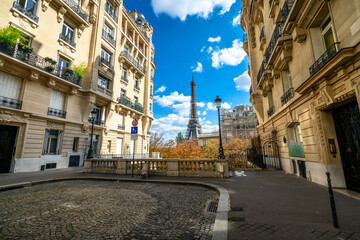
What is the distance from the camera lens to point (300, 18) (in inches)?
287

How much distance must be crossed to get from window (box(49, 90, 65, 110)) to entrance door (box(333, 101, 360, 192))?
20.9m

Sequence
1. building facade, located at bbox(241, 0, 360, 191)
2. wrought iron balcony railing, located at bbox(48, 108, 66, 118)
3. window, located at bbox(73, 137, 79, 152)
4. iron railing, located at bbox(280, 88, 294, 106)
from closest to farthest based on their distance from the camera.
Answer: building facade, located at bbox(241, 0, 360, 191) < iron railing, located at bbox(280, 88, 294, 106) < wrought iron balcony railing, located at bbox(48, 108, 66, 118) < window, located at bbox(73, 137, 79, 152)

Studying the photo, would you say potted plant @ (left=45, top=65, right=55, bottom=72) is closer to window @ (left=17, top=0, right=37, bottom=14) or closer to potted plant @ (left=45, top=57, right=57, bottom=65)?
potted plant @ (left=45, top=57, right=57, bottom=65)

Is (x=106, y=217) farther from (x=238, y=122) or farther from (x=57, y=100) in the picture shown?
(x=238, y=122)

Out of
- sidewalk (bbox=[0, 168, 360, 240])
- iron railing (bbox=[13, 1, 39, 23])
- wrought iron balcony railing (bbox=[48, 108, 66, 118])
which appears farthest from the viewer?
wrought iron balcony railing (bbox=[48, 108, 66, 118])

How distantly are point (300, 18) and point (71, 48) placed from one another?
66.3 ft

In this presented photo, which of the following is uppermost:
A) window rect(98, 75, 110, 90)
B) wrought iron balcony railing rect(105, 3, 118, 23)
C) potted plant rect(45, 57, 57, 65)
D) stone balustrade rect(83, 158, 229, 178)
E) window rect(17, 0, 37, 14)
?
wrought iron balcony railing rect(105, 3, 118, 23)

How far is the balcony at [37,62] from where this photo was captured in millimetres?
11800

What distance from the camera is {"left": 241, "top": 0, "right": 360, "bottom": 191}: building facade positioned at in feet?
16.9

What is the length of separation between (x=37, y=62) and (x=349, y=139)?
21240 millimetres

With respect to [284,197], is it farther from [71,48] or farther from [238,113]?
[238,113]

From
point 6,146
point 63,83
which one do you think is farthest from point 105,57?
point 6,146

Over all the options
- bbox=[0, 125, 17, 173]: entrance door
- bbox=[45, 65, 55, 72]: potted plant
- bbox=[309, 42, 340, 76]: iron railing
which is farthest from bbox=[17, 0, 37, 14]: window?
A: bbox=[309, 42, 340, 76]: iron railing

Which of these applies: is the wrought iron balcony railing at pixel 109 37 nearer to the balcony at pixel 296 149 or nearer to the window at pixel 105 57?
the window at pixel 105 57
